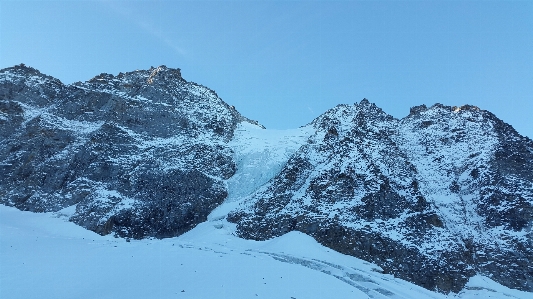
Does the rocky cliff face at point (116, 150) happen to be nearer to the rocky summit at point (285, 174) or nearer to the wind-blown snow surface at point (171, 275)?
the rocky summit at point (285, 174)

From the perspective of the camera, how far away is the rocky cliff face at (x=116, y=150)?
41.2 meters

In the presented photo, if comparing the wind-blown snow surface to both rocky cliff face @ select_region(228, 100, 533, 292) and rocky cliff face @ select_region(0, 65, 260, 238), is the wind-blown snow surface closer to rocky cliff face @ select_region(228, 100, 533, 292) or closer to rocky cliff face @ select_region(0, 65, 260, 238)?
rocky cliff face @ select_region(228, 100, 533, 292)

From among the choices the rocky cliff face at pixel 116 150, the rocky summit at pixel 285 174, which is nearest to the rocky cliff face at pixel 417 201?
the rocky summit at pixel 285 174

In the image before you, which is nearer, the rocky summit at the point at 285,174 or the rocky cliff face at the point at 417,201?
the rocky cliff face at the point at 417,201

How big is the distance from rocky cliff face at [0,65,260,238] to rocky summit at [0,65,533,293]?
6.9 inches

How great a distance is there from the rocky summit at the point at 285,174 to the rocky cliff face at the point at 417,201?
145 mm

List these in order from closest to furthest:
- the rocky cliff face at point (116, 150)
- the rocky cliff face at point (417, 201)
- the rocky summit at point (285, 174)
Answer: the rocky cliff face at point (417, 201) < the rocky summit at point (285, 174) < the rocky cliff face at point (116, 150)

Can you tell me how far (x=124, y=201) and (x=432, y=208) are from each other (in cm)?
3416

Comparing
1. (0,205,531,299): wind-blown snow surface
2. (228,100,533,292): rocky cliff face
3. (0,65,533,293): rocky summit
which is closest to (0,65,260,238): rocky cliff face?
(0,65,533,293): rocky summit

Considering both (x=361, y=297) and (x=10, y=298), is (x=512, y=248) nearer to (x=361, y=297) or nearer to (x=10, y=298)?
(x=361, y=297)

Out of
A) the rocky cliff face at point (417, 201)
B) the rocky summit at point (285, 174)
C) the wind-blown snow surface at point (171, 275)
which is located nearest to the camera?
the wind-blown snow surface at point (171, 275)

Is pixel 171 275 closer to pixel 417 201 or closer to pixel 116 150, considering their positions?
pixel 417 201

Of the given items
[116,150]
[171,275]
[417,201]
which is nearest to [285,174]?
[417,201]

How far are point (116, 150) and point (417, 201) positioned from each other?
38232 mm
